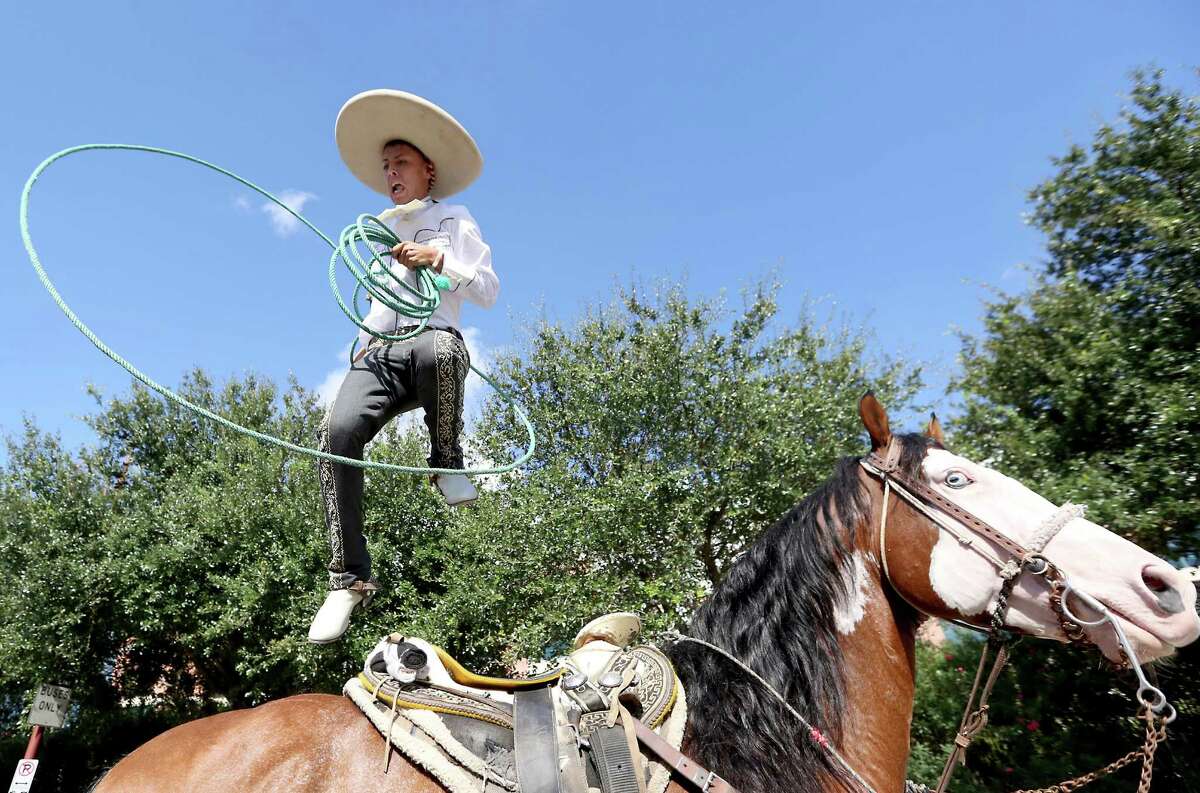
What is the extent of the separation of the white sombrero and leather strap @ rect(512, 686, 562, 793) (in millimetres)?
2243

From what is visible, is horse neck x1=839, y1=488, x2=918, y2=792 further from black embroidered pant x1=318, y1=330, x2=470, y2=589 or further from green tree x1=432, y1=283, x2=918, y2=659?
green tree x1=432, y1=283, x2=918, y2=659

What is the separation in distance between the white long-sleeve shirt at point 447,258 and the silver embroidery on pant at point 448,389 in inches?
5.3

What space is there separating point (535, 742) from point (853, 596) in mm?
1258

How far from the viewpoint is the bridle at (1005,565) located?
7.29ft

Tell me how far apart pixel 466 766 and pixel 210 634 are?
1301cm

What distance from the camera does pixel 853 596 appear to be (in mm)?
2555

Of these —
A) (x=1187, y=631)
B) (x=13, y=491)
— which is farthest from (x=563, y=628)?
(x=13, y=491)

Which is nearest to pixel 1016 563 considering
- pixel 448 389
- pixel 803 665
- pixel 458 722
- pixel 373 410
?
pixel 803 665

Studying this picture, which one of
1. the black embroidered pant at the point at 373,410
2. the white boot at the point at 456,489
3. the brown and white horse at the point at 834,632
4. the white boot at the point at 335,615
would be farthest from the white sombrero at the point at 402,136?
the brown and white horse at the point at 834,632

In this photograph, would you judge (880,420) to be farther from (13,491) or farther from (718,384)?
(13,491)

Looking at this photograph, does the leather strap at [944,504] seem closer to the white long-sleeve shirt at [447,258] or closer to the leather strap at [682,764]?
the leather strap at [682,764]

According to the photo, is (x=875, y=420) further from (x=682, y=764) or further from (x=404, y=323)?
(x=404, y=323)

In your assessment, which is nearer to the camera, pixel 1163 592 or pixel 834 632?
pixel 1163 592

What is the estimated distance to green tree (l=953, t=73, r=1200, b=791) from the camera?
683cm
